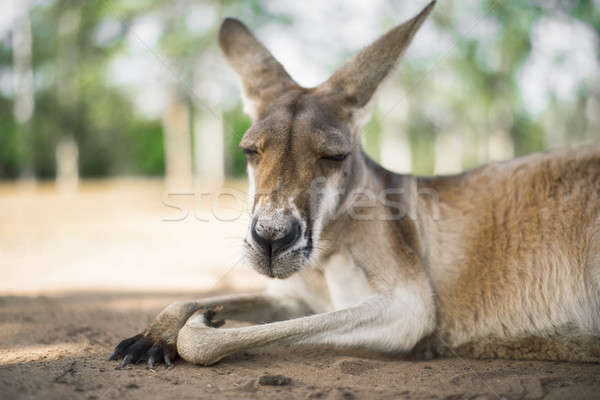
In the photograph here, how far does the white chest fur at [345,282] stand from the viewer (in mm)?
3396

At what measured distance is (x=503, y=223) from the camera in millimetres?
3578

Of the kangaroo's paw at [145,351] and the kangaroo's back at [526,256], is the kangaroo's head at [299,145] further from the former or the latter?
the kangaroo's back at [526,256]

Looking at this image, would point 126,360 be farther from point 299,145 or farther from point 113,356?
point 299,145

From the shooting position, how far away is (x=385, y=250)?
347 cm

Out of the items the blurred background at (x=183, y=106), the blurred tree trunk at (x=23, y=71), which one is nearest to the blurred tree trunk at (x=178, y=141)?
the blurred background at (x=183, y=106)

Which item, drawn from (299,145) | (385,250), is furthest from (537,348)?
(299,145)

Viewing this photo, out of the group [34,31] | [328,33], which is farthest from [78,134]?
[328,33]

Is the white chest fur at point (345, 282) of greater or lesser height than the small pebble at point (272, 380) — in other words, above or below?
above

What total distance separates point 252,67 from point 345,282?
6.47 ft

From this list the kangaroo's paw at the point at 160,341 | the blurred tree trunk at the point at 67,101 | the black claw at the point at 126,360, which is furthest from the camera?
the blurred tree trunk at the point at 67,101

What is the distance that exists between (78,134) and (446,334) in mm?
26174

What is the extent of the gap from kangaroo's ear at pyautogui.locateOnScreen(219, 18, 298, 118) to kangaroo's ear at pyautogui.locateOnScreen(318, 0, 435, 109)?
43 cm

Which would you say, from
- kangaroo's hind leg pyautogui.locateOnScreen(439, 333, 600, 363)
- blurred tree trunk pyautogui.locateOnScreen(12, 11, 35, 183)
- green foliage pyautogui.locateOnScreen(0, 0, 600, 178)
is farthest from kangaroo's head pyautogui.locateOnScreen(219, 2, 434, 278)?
blurred tree trunk pyautogui.locateOnScreen(12, 11, 35, 183)

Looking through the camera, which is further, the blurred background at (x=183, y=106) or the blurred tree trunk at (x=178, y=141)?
the blurred tree trunk at (x=178, y=141)
